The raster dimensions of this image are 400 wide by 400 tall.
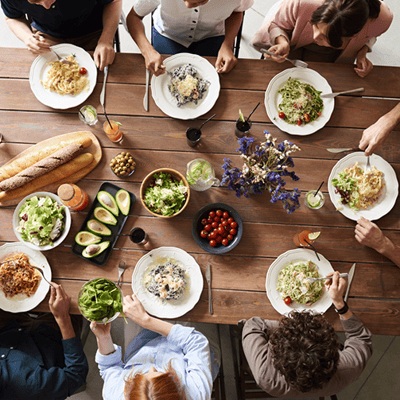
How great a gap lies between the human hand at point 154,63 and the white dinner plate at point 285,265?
1.36 meters

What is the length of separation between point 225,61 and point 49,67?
3.72 ft

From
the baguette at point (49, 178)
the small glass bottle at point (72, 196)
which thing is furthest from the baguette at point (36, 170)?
the small glass bottle at point (72, 196)

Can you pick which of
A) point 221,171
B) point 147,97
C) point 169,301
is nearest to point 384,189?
point 221,171

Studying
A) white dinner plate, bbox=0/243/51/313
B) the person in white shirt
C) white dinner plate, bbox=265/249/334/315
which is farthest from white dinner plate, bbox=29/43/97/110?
white dinner plate, bbox=265/249/334/315

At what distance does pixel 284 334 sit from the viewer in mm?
1522

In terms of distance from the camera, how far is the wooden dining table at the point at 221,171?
175 centimetres

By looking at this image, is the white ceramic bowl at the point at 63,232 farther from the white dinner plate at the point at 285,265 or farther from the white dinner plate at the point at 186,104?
the white dinner plate at the point at 285,265

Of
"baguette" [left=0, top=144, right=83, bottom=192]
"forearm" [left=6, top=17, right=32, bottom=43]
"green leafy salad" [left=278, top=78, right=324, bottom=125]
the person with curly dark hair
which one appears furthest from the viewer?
"forearm" [left=6, top=17, right=32, bottom=43]

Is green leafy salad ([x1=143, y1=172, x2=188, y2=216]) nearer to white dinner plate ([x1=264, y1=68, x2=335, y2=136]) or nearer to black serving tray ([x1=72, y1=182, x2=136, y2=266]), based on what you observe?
black serving tray ([x1=72, y1=182, x2=136, y2=266])

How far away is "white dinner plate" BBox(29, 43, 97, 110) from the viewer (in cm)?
189

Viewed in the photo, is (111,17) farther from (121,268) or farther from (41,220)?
(121,268)

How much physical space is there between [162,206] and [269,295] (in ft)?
2.62

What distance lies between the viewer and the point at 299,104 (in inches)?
72.6

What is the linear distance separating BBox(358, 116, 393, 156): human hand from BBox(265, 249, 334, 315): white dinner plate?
71cm
